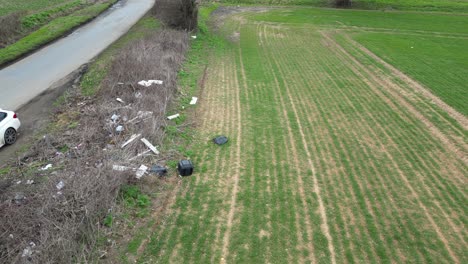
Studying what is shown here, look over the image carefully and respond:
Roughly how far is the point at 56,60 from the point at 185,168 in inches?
629

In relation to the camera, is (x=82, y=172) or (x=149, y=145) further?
(x=149, y=145)

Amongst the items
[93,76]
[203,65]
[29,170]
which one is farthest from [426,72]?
[29,170]

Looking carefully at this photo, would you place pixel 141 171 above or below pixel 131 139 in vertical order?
below

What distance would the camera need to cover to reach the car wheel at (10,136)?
13544 mm

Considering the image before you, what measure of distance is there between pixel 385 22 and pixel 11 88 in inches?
1310

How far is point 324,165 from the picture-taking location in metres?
12.4

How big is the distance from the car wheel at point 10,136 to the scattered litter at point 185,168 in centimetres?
725

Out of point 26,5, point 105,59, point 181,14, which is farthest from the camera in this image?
point 26,5

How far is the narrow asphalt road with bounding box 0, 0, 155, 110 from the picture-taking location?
18016 millimetres

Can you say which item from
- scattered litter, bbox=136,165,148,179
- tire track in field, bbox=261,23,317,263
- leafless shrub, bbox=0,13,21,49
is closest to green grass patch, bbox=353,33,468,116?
tire track in field, bbox=261,23,317,263

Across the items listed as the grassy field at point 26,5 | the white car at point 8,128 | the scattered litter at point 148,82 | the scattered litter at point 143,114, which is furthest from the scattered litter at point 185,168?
the grassy field at point 26,5

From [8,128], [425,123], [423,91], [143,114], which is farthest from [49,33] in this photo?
[425,123]

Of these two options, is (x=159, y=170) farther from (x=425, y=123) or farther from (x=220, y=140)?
(x=425, y=123)

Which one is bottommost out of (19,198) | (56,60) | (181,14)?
(19,198)
